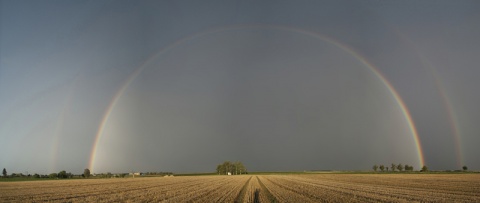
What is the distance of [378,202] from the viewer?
21625mm

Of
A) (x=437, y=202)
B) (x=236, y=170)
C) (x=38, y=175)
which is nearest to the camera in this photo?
(x=437, y=202)

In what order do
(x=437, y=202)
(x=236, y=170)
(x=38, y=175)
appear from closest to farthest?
1. (x=437, y=202)
2. (x=38, y=175)
3. (x=236, y=170)

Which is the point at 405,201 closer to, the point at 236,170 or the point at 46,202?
the point at 46,202

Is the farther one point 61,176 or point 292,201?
point 61,176

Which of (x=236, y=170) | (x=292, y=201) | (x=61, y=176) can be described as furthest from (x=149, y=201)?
(x=236, y=170)

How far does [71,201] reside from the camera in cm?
2375

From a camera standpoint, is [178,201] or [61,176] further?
[61,176]

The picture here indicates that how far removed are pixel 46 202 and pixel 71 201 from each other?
57.6 inches

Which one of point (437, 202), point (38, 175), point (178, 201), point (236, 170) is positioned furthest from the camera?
point (236, 170)

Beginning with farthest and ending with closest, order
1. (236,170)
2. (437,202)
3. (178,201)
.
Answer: (236,170)
(178,201)
(437,202)

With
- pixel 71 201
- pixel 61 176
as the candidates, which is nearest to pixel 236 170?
pixel 61 176

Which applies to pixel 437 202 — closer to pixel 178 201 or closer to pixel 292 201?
pixel 292 201

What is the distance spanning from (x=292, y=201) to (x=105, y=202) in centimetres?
1162

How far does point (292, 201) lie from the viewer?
72.7ft
